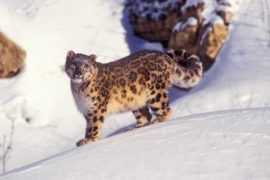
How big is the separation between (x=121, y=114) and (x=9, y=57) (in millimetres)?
3021

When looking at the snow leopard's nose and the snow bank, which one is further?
the snow leopard's nose

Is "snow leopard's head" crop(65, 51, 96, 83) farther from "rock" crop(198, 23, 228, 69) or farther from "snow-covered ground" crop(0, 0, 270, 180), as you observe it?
"rock" crop(198, 23, 228, 69)

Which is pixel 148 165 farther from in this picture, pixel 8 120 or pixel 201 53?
pixel 201 53

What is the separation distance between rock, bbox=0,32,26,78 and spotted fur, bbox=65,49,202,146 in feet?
15.8

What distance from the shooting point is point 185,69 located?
5418mm

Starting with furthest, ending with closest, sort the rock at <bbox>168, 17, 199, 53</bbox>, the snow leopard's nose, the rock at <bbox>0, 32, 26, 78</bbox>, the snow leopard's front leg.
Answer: the rock at <bbox>168, 17, 199, 53</bbox> < the rock at <bbox>0, 32, 26, 78</bbox> < the snow leopard's front leg < the snow leopard's nose

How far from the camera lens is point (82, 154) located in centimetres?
303

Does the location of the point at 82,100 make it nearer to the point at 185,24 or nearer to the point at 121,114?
the point at 121,114

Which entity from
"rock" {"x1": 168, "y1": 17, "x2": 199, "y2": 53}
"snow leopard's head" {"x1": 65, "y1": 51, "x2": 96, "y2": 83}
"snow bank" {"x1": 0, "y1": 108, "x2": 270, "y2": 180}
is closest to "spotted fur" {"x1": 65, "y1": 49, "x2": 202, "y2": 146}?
"snow leopard's head" {"x1": 65, "y1": 51, "x2": 96, "y2": 83}

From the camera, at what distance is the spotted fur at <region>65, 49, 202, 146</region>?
4.66 meters

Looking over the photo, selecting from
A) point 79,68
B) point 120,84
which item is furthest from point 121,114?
point 79,68

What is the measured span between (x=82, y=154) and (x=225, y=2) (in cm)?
825

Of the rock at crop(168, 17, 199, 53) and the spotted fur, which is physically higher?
the spotted fur

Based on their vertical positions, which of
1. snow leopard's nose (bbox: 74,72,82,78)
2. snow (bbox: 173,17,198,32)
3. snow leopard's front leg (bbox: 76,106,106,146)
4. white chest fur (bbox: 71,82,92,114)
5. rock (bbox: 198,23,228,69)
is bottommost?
rock (bbox: 198,23,228,69)
